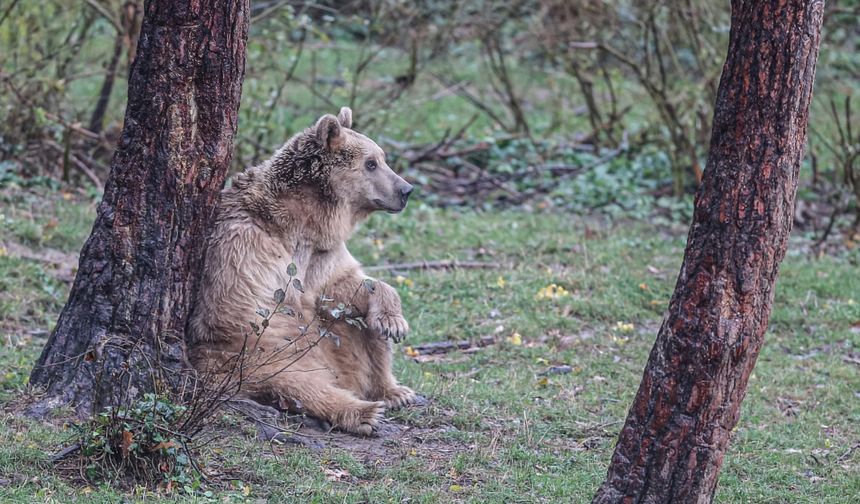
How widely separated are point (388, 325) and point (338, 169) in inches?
39.7

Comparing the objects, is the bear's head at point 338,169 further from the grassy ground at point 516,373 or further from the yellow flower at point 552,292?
the yellow flower at point 552,292

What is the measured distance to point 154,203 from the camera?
514 cm

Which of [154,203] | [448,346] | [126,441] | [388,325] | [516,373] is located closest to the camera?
[126,441]

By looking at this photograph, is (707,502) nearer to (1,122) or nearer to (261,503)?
(261,503)

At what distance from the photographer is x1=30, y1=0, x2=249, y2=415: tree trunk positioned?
16.6 feet

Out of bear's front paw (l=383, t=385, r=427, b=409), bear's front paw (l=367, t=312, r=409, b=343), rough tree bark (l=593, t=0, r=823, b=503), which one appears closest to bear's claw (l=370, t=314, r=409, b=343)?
bear's front paw (l=367, t=312, r=409, b=343)

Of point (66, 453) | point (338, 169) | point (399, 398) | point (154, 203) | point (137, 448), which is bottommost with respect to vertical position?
point (66, 453)

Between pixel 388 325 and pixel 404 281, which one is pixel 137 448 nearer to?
pixel 388 325

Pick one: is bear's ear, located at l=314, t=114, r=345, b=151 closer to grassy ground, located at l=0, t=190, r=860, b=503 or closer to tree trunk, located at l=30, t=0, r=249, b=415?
tree trunk, located at l=30, t=0, r=249, b=415

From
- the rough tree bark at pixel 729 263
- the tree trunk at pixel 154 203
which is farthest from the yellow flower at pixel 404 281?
the rough tree bark at pixel 729 263

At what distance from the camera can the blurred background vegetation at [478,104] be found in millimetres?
10820

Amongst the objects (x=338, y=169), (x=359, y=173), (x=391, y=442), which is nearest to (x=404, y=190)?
(x=359, y=173)

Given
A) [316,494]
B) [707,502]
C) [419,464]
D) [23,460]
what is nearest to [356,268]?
[419,464]

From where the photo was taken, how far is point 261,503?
4617mm
